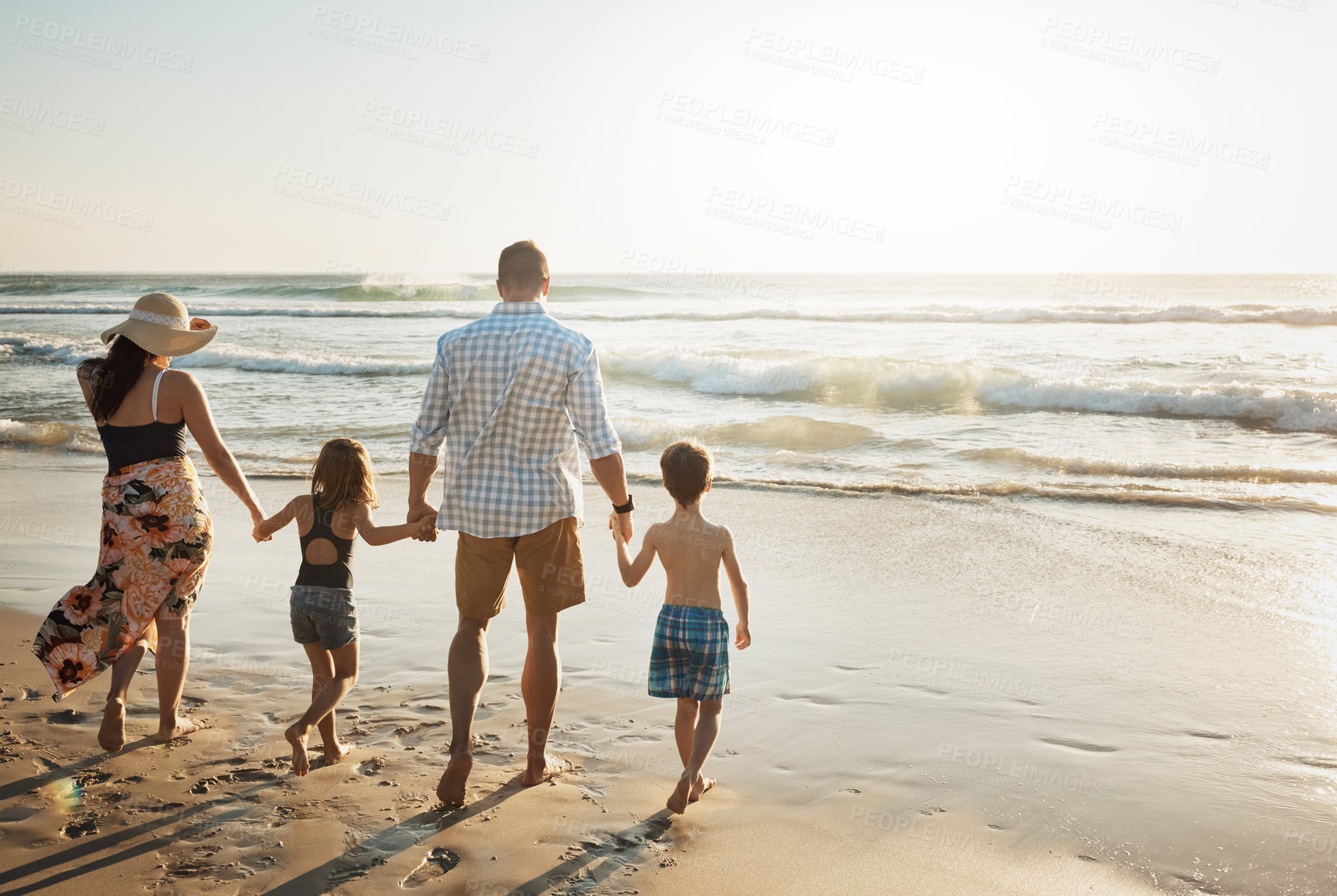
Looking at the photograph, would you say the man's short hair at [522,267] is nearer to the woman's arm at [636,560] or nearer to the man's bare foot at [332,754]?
the woman's arm at [636,560]

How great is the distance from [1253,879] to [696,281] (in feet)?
139

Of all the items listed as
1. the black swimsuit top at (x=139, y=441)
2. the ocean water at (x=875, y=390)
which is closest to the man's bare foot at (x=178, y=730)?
the black swimsuit top at (x=139, y=441)

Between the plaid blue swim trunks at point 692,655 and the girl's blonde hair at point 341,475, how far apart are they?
1184mm

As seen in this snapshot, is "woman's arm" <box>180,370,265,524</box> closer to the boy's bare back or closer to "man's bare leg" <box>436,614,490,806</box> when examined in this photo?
"man's bare leg" <box>436,614,490,806</box>

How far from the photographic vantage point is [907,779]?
3.21m

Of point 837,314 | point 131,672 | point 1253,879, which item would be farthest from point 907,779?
point 837,314

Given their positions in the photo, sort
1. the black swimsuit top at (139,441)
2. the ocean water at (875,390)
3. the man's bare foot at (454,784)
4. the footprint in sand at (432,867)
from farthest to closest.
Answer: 1. the ocean water at (875,390)
2. the black swimsuit top at (139,441)
3. the man's bare foot at (454,784)
4. the footprint in sand at (432,867)

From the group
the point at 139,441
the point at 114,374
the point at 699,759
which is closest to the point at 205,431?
the point at 139,441

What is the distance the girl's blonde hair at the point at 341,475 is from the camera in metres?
3.20

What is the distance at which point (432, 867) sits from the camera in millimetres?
2494

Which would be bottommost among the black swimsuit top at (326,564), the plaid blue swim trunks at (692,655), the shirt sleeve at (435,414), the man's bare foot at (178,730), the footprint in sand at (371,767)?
the man's bare foot at (178,730)

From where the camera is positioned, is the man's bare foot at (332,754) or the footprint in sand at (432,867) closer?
the footprint in sand at (432,867)

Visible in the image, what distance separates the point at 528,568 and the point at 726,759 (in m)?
1.08

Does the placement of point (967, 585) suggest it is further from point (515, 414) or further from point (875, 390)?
point (875, 390)
